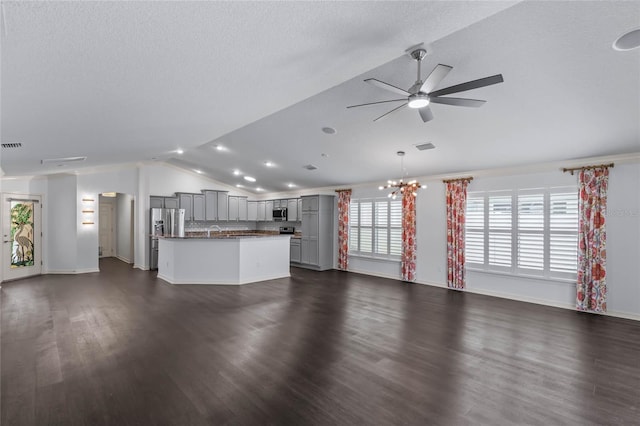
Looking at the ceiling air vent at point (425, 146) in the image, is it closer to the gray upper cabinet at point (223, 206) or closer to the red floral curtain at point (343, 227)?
the red floral curtain at point (343, 227)

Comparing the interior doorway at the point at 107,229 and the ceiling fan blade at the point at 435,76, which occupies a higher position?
the ceiling fan blade at the point at 435,76

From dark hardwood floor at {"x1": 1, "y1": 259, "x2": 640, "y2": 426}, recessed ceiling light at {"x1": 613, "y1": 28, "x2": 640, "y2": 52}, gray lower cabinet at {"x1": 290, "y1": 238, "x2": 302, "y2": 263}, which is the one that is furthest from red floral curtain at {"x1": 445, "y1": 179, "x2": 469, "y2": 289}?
gray lower cabinet at {"x1": 290, "y1": 238, "x2": 302, "y2": 263}

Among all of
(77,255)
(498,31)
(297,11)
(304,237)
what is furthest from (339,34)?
(77,255)

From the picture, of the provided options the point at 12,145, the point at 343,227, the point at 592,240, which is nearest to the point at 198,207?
the point at 343,227

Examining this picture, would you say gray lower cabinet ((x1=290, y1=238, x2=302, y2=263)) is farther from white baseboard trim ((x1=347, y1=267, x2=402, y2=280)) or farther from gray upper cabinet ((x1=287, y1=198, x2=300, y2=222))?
white baseboard trim ((x1=347, y1=267, x2=402, y2=280))

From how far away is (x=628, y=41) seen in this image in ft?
8.85

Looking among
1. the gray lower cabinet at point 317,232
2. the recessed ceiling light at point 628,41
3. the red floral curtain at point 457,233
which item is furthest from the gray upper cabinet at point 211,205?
the recessed ceiling light at point 628,41

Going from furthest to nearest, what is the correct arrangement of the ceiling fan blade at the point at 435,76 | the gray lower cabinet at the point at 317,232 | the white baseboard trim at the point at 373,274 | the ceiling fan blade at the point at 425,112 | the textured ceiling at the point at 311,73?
the gray lower cabinet at the point at 317,232
the white baseboard trim at the point at 373,274
the ceiling fan blade at the point at 425,112
the ceiling fan blade at the point at 435,76
the textured ceiling at the point at 311,73

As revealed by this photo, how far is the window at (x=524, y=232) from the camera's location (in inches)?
216

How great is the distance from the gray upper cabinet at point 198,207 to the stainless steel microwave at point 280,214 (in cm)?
241

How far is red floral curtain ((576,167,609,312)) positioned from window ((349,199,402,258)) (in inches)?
142

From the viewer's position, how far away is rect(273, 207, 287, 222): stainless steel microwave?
10741mm

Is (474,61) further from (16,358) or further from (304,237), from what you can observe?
(304,237)

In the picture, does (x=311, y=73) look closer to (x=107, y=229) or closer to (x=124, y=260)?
(x=124, y=260)
